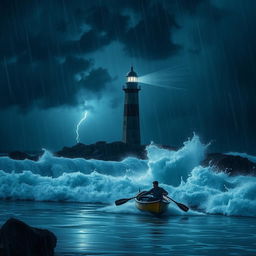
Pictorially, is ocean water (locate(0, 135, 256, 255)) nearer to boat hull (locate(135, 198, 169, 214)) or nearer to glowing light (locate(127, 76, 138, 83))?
boat hull (locate(135, 198, 169, 214))

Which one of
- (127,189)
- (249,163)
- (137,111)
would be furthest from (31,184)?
(137,111)

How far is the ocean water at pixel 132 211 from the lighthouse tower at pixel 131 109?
18.5m

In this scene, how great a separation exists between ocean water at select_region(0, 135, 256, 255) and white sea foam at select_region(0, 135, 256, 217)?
4cm

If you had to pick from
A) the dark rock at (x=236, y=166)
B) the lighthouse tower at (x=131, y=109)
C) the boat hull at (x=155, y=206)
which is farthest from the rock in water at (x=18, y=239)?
the lighthouse tower at (x=131, y=109)

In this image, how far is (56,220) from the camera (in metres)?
23.1

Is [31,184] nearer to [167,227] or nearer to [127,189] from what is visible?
[127,189]

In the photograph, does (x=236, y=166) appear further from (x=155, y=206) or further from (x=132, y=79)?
(x=155, y=206)

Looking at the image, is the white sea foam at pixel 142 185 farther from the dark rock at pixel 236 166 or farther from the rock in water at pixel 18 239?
the rock in water at pixel 18 239

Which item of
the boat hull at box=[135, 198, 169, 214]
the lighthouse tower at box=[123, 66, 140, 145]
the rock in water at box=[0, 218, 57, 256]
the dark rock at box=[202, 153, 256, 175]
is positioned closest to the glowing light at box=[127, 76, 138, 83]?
the lighthouse tower at box=[123, 66, 140, 145]

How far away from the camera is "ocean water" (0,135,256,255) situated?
16.7 metres

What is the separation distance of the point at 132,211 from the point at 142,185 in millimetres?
11225

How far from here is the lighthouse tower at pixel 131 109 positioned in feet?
244

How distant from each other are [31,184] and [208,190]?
39.5ft

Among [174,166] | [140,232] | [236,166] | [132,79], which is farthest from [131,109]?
[140,232]
